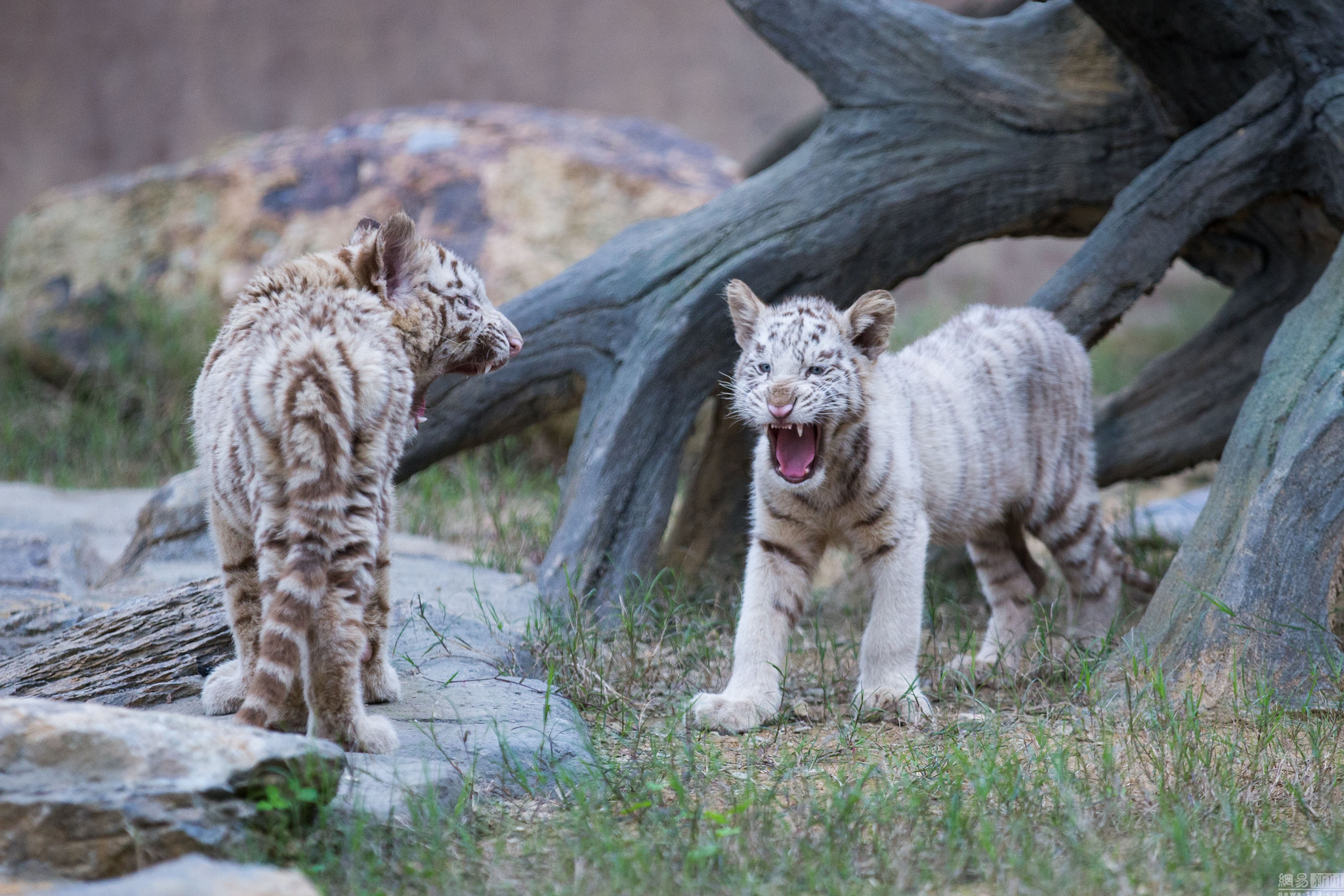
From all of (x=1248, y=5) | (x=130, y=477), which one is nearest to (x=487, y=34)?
(x=130, y=477)

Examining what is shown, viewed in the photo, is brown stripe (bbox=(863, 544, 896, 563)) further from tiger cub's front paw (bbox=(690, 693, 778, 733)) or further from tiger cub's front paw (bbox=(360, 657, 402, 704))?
tiger cub's front paw (bbox=(360, 657, 402, 704))

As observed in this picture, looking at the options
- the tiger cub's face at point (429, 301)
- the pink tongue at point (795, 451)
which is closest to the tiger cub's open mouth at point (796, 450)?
the pink tongue at point (795, 451)

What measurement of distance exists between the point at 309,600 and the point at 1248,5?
410 cm

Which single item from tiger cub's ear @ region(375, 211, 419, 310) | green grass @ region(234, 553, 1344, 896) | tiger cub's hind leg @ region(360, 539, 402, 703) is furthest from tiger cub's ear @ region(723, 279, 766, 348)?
tiger cub's hind leg @ region(360, 539, 402, 703)

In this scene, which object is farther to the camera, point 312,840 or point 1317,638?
point 1317,638

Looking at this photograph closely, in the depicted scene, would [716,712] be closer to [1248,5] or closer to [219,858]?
[219,858]

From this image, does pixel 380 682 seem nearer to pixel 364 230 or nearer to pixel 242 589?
pixel 242 589

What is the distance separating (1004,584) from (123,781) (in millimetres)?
3679

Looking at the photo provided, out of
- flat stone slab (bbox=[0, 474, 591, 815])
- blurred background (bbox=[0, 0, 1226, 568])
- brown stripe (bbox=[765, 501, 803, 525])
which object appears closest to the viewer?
flat stone slab (bbox=[0, 474, 591, 815])

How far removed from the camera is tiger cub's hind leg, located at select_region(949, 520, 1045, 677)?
4938 mm

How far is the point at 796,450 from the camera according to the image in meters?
3.84

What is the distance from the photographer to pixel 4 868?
2.31 m

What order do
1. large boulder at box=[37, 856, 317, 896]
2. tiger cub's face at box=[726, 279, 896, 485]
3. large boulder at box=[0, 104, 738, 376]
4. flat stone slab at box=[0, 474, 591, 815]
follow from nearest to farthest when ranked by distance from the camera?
large boulder at box=[37, 856, 317, 896] → flat stone slab at box=[0, 474, 591, 815] → tiger cub's face at box=[726, 279, 896, 485] → large boulder at box=[0, 104, 738, 376]

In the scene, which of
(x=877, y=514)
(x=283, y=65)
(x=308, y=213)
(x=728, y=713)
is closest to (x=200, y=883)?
(x=728, y=713)
